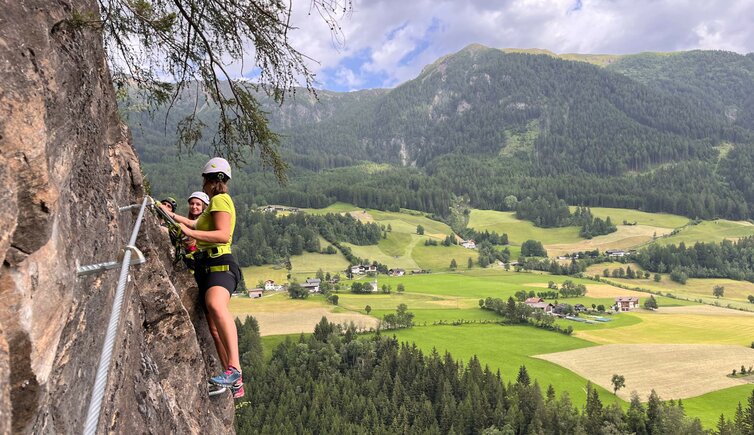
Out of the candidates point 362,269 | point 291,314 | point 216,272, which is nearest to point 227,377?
point 216,272

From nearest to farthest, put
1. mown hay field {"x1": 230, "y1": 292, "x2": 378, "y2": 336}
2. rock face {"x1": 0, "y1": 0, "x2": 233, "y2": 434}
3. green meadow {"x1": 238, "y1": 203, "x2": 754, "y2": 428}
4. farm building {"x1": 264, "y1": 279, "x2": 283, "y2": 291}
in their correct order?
rock face {"x1": 0, "y1": 0, "x2": 233, "y2": 434} → green meadow {"x1": 238, "y1": 203, "x2": 754, "y2": 428} → mown hay field {"x1": 230, "y1": 292, "x2": 378, "y2": 336} → farm building {"x1": 264, "y1": 279, "x2": 283, "y2": 291}

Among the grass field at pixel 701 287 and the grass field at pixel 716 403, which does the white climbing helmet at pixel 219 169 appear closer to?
the grass field at pixel 716 403

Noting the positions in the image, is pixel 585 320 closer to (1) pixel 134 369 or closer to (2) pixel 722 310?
(2) pixel 722 310

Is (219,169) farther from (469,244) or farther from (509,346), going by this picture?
(469,244)

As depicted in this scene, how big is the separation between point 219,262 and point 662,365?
277 ft

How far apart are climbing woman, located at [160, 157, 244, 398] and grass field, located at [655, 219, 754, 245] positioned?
185 m

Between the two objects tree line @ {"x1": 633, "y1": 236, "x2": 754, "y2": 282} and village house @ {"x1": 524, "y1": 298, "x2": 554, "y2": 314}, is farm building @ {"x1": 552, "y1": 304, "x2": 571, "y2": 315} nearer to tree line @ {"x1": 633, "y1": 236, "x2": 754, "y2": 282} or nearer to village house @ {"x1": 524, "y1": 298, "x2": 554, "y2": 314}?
village house @ {"x1": 524, "y1": 298, "x2": 554, "y2": 314}

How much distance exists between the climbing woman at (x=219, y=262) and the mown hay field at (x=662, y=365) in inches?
2797

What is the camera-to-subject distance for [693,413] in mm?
58375

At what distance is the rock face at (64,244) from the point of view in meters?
2.57

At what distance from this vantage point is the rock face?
2572mm

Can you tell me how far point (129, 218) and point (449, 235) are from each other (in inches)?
7081

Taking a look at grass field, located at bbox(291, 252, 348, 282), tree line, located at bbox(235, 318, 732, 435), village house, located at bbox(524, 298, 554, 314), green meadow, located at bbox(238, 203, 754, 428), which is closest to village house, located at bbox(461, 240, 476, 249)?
green meadow, located at bbox(238, 203, 754, 428)

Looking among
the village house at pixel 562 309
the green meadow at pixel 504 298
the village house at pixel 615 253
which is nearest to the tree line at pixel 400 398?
the green meadow at pixel 504 298
